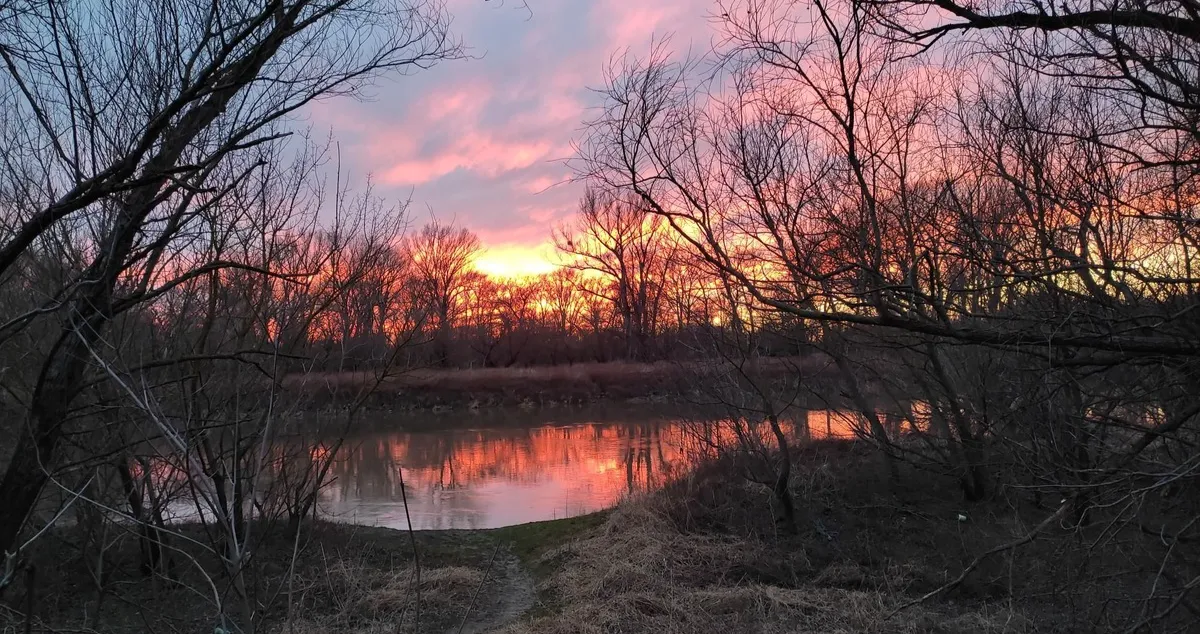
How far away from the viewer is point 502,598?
8.12 meters

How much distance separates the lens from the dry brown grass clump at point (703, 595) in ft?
20.5

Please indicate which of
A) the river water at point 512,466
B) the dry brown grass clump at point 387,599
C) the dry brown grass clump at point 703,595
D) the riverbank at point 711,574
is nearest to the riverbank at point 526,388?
the river water at point 512,466

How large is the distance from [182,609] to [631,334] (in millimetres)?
32529

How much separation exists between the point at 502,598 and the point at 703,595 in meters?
2.37

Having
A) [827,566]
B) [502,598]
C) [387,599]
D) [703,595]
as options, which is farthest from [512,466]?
[703,595]

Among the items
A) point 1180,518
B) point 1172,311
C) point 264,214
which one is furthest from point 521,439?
point 1172,311

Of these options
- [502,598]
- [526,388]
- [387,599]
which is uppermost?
[526,388]

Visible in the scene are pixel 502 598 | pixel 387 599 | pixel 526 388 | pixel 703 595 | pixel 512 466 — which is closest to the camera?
pixel 703 595

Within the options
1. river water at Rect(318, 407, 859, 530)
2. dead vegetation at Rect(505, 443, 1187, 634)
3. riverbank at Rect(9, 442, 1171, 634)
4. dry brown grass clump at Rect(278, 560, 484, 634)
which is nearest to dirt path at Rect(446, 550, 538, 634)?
riverbank at Rect(9, 442, 1171, 634)

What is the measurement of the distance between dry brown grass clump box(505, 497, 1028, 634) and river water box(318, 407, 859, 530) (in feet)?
4.84

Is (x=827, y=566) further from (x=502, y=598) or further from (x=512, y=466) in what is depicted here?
(x=512, y=466)

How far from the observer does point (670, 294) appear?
34.6ft

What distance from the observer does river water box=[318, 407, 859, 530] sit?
12.2 m

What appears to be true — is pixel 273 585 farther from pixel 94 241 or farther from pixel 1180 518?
pixel 1180 518
